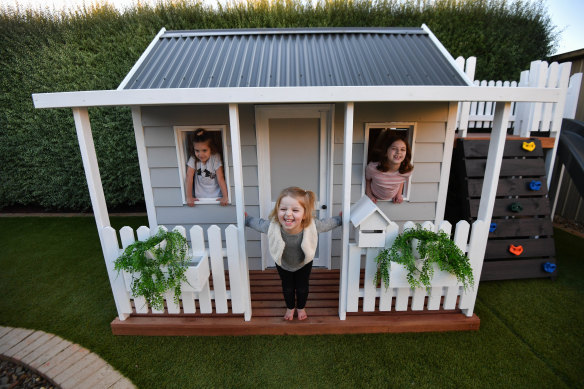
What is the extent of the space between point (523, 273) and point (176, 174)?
4712mm

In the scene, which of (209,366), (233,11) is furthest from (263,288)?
(233,11)

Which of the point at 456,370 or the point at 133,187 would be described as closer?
the point at 456,370

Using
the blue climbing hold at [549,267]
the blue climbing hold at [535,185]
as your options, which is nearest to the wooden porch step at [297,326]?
the blue climbing hold at [549,267]

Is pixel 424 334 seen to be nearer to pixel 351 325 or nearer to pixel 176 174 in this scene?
pixel 351 325

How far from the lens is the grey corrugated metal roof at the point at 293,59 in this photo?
2725 mm

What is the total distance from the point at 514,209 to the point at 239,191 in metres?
3.63

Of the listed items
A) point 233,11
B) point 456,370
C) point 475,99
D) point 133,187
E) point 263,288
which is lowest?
point 456,370

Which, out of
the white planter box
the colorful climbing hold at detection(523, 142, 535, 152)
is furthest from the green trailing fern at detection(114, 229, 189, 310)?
the colorful climbing hold at detection(523, 142, 535, 152)

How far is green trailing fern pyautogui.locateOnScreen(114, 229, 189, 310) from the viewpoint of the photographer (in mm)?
2203

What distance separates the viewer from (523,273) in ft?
11.5

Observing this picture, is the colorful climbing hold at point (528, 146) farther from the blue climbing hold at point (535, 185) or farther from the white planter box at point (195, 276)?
the white planter box at point (195, 276)

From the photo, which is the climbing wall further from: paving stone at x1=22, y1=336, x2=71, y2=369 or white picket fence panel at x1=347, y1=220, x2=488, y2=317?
paving stone at x1=22, y1=336, x2=71, y2=369

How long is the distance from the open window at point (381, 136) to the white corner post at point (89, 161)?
2.82 metres

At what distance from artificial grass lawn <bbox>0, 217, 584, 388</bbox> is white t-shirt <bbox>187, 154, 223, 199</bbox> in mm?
1642
